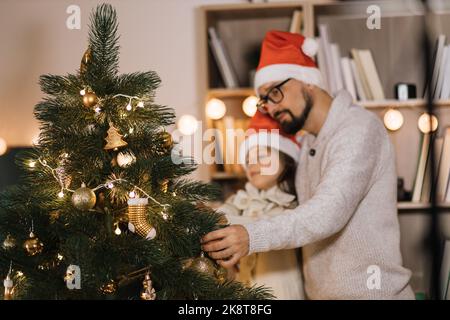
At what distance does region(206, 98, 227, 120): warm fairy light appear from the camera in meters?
2.45

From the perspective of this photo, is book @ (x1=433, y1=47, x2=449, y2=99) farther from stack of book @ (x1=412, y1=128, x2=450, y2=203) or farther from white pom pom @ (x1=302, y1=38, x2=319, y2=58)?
white pom pom @ (x1=302, y1=38, x2=319, y2=58)

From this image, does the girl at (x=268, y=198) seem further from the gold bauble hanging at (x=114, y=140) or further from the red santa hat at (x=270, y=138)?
the gold bauble hanging at (x=114, y=140)

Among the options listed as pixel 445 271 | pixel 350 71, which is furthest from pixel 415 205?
pixel 350 71

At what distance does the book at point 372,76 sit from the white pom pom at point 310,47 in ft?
2.18

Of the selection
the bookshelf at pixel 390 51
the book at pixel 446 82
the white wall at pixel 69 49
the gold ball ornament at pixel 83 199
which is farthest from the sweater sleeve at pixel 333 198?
the white wall at pixel 69 49

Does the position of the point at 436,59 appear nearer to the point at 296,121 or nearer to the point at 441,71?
the point at 441,71

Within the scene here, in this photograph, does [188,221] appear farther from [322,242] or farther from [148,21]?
[148,21]

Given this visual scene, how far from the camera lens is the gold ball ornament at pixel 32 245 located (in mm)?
962

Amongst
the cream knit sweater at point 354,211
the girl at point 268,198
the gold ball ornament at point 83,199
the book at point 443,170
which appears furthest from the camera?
the book at point 443,170

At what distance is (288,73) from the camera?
1.83 metres

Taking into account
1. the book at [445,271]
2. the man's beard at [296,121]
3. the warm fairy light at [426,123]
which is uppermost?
the warm fairy light at [426,123]

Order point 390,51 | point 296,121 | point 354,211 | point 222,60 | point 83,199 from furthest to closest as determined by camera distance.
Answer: point 390,51, point 222,60, point 296,121, point 354,211, point 83,199

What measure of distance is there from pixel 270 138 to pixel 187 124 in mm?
750
